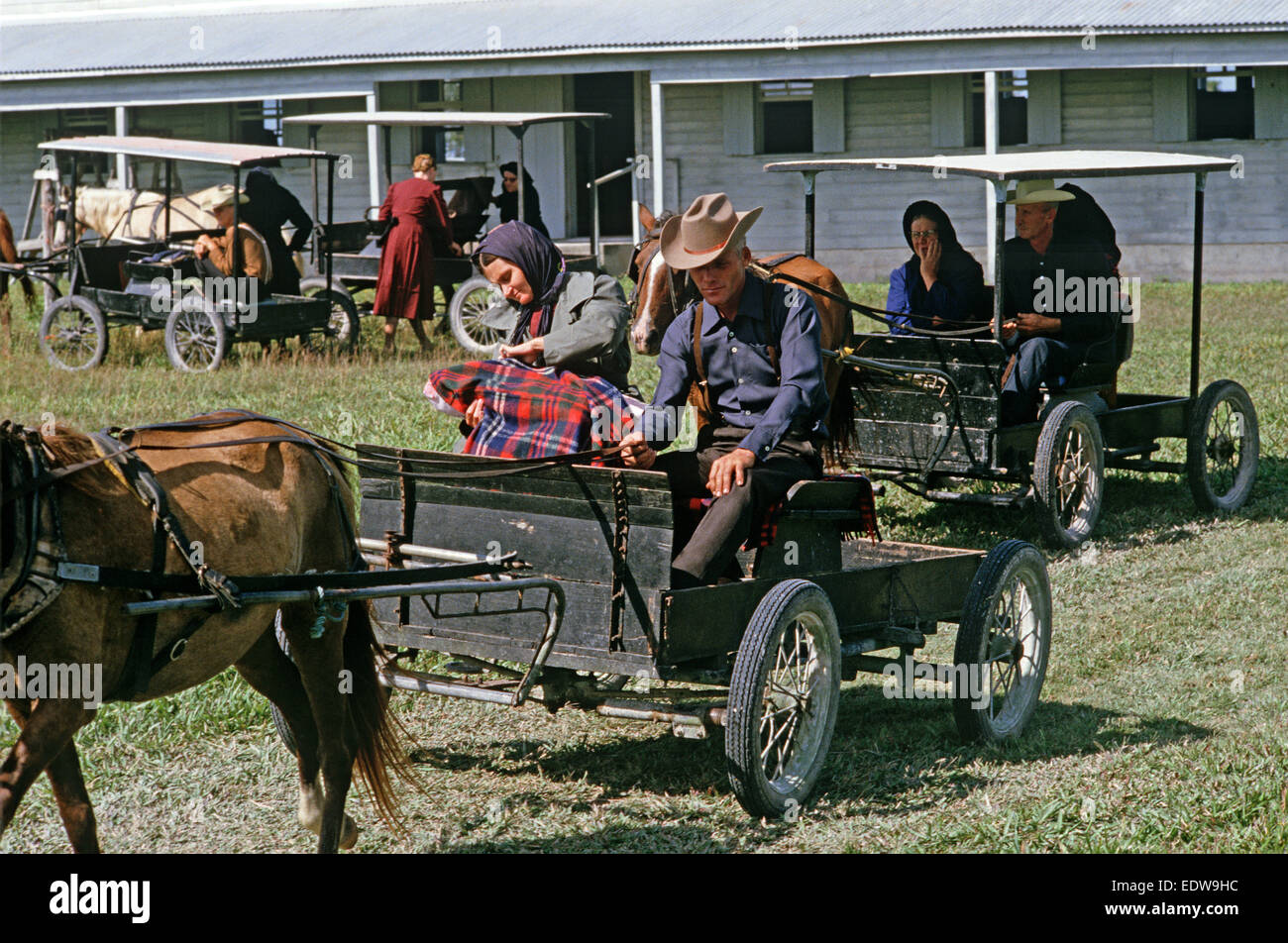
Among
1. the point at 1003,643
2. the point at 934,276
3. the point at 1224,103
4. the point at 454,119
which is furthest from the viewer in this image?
the point at 1224,103

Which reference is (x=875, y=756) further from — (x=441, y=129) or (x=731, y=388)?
(x=441, y=129)

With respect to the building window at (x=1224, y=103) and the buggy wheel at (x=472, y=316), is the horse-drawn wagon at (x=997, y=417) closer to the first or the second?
the buggy wheel at (x=472, y=316)

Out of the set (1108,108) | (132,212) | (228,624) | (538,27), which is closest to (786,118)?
(538,27)

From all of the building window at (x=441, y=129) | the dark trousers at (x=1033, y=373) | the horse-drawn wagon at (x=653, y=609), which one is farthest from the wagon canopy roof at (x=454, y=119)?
the horse-drawn wagon at (x=653, y=609)

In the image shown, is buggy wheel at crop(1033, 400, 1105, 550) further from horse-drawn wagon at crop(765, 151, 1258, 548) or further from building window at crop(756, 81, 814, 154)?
building window at crop(756, 81, 814, 154)

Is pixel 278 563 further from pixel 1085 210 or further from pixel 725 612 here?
pixel 1085 210

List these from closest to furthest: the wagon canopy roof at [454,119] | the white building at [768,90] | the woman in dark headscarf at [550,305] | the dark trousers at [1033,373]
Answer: the woman in dark headscarf at [550,305] → the dark trousers at [1033,373] → the wagon canopy roof at [454,119] → the white building at [768,90]

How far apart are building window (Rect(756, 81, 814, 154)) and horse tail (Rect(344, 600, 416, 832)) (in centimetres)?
2044

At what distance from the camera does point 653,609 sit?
484cm

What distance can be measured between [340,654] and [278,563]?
0.56m

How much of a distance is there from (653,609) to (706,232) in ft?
4.87

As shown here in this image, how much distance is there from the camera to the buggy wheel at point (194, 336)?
15.0m

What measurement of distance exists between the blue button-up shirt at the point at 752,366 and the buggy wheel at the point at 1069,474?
11.3ft
